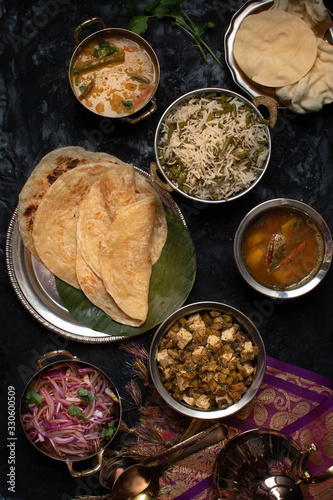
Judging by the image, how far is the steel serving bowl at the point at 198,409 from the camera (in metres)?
3.11

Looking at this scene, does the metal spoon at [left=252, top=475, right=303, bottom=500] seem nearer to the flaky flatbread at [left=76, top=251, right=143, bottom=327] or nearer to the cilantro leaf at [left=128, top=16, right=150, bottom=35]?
the flaky flatbread at [left=76, top=251, right=143, bottom=327]

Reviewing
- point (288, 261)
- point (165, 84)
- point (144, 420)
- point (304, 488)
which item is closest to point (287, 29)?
point (165, 84)

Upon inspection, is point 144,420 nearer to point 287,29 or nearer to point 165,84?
point 165,84

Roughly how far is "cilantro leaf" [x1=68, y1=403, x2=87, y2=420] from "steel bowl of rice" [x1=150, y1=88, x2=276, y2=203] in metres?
1.62

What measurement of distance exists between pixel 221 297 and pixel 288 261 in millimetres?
553

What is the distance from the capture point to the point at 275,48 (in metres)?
3.35

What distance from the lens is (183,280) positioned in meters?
3.33

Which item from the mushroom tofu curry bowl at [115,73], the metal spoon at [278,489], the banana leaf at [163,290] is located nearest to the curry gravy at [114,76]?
the mushroom tofu curry bowl at [115,73]

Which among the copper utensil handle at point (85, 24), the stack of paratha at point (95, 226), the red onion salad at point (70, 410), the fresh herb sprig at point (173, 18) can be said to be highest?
the copper utensil handle at point (85, 24)

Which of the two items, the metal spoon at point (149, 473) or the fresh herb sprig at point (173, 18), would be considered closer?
the metal spoon at point (149, 473)

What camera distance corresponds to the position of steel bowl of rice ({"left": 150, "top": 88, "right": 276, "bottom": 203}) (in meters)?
3.19

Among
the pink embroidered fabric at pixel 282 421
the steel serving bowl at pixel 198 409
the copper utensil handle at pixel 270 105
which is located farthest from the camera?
the pink embroidered fabric at pixel 282 421

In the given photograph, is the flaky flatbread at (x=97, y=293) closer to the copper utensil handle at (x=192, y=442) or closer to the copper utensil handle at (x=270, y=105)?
the copper utensil handle at (x=192, y=442)

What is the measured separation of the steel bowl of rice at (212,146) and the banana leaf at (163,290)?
0.29 meters
